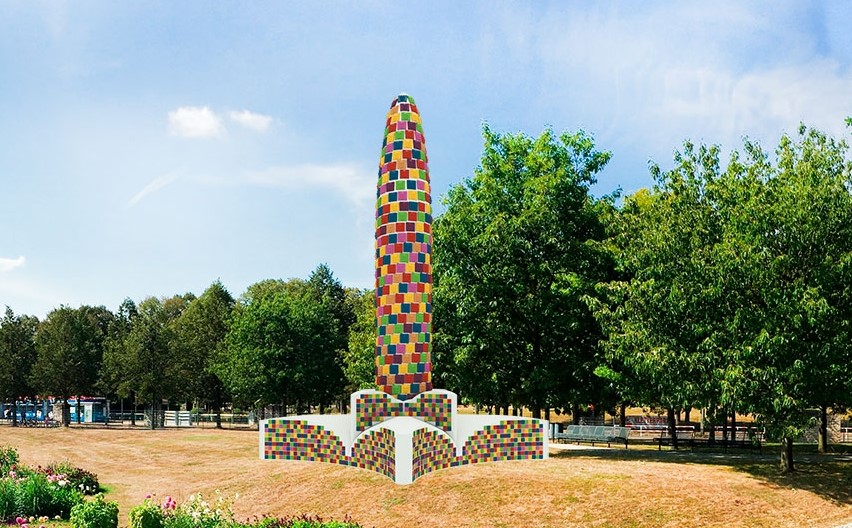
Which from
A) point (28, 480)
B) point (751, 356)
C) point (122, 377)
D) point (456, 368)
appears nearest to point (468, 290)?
point (456, 368)

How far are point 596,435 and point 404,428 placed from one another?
104 ft

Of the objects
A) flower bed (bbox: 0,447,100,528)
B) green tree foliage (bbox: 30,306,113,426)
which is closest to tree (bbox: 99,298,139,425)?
green tree foliage (bbox: 30,306,113,426)

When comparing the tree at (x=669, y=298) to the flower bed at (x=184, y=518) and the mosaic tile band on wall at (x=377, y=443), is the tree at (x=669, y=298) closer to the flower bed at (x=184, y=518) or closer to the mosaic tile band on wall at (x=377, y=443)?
the flower bed at (x=184, y=518)

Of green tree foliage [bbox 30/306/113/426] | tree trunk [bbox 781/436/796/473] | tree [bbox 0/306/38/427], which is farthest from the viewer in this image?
tree [bbox 0/306/38/427]

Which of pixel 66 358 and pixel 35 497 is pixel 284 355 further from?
pixel 35 497

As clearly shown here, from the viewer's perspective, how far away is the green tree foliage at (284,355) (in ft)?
190

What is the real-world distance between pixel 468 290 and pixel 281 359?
103ft

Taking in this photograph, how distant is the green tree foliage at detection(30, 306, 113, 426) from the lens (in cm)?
7256

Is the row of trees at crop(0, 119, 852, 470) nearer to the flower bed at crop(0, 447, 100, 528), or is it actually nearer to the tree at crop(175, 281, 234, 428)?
the flower bed at crop(0, 447, 100, 528)

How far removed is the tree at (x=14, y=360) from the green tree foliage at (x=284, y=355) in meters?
26.2

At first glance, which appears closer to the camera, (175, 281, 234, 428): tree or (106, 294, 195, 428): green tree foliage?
(106, 294, 195, 428): green tree foliage

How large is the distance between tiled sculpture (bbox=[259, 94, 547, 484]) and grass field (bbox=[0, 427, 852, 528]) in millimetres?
15700

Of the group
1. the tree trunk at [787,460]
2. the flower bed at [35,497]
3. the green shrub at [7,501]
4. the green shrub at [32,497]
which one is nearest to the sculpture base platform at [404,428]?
the flower bed at [35,497]

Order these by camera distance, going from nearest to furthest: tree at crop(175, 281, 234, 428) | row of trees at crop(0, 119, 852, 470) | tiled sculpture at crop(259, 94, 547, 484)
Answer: tiled sculpture at crop(259, 94, 547, 484) → row of trees at crop(0, 119, 852, 470) → tree at crop(175, 281, 234, 428)
